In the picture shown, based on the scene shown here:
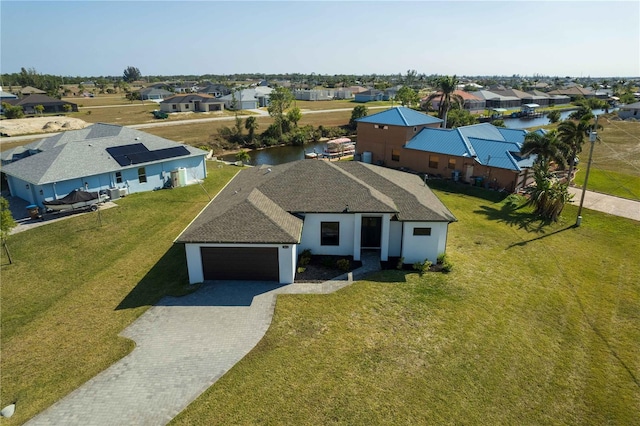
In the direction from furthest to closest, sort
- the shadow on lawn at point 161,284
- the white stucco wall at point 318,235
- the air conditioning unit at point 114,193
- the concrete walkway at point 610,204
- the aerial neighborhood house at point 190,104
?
1. the aerial neighborhood house at point 190,104
2. the air conditioning unit at point 114,193
3. the concrete walkway at point 610,204
4. the white stucco wall at point 318,235
5. the shadow on lawn at point 161,284

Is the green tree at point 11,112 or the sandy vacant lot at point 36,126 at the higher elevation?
the green tree at point 11,112

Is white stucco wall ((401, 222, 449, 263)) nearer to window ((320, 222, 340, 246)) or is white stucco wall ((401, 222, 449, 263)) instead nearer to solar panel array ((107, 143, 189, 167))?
window ((320, 222, 340, 246))

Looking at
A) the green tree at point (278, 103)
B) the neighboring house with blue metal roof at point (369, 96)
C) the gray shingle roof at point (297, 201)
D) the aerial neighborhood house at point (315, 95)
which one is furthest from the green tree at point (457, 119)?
the aerial neighborhood house at point (315, 95)

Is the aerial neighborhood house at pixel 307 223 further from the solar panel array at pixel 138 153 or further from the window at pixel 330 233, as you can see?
the solar panel array at pixel 138 153

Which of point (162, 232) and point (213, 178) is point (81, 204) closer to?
point (162, 232)

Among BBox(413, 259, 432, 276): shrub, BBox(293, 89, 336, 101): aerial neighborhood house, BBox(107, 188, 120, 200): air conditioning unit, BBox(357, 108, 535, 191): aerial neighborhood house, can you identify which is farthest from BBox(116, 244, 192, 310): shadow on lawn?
BBox(293, 89, 336, 101): aerial neighborhood house
